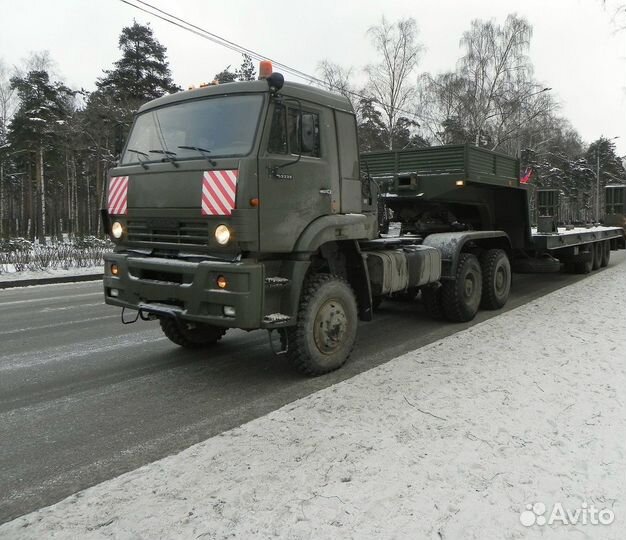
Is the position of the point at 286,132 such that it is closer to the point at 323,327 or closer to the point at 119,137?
the point at 323,327

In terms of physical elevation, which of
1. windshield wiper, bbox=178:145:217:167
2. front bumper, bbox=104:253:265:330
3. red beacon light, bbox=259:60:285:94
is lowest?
front bumper, bbox=104:253:265:330

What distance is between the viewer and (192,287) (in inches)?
169

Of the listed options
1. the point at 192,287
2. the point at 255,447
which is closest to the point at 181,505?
the point at 255,447

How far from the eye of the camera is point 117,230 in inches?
199

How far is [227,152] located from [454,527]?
322cm

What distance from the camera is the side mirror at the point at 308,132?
15.5 feet

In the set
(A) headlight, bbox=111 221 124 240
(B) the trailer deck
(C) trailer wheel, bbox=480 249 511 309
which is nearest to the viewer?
(A) headlight, bbox=111 221 124 240

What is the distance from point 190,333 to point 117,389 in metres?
1.36

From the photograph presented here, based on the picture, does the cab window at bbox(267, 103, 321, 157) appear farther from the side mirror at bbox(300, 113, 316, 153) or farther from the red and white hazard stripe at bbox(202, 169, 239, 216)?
the red and white hazard stripe at bbox(202, 169, 239, 216)

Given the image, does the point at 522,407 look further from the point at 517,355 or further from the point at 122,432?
the point at 122,432

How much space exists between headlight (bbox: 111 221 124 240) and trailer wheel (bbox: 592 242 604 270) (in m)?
13.0

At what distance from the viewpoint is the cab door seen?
4.32 m

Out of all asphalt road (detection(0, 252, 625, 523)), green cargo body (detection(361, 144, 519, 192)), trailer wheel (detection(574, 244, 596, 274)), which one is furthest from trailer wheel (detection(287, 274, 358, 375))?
trailer wheel (detection(574, 244, 596, 274))

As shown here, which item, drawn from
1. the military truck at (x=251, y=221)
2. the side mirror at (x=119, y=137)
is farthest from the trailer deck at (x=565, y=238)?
the side mirror at (x=119, y=137)
